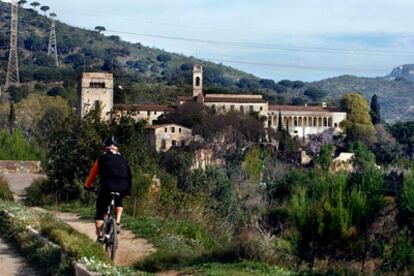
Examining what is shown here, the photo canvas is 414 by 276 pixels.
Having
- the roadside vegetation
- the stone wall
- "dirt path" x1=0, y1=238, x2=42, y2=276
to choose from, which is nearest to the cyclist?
the roadside vegetation

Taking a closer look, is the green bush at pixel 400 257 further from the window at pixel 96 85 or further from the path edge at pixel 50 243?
the window at pixel 96 85

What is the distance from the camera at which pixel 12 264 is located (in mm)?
12125

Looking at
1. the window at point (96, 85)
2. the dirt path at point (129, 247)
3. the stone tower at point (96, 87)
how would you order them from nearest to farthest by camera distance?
the dirt path at point (129, 247), the stone tower at point (96, 87), the window at point (96, 85)

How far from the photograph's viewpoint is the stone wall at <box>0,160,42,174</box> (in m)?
39.1

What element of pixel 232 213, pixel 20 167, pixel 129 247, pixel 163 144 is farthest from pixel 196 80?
pixel 129 247

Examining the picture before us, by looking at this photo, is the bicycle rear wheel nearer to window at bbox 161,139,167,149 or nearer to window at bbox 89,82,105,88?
window at bbox 161,139,167,149

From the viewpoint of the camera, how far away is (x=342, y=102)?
120750 millimetres

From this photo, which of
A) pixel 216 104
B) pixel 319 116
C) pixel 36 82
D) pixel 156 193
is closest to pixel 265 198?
pixel 156 193

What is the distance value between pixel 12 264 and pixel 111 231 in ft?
5.43

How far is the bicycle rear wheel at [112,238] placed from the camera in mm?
11477

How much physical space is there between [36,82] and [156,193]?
13393 centimetres

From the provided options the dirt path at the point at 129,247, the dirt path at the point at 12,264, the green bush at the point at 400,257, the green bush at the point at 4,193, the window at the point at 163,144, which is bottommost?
the window at the point at 163,144

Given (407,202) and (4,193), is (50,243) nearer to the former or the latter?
(407,202)

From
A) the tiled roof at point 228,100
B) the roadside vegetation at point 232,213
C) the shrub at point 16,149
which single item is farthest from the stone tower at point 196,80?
the roadside vegetation at point 232,213
